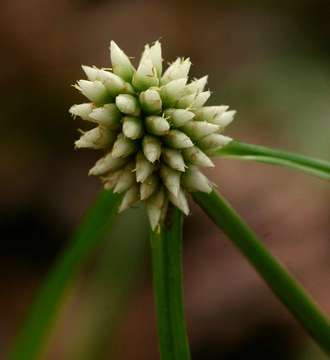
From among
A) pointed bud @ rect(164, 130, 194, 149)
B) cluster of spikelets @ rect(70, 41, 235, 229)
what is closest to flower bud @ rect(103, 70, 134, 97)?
cluster of spikelets @ rect(70, 41, 235, 229)

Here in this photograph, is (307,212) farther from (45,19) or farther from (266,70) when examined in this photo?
(45,19)

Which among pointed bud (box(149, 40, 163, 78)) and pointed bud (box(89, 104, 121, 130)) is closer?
pointed bud (box(89, 104, 121, 130))

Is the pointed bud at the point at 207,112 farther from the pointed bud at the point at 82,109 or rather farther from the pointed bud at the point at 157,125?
the pointed bud at the point at 82,109

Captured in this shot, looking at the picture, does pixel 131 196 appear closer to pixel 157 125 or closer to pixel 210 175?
pixel 157 125

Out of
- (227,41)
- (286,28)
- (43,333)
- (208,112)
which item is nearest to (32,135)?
(227,41)

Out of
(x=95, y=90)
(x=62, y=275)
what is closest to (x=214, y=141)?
(x=95, y=90)

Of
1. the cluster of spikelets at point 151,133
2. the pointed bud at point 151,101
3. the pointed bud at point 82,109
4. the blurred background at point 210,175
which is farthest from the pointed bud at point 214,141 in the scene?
the blurred background at point 210,175

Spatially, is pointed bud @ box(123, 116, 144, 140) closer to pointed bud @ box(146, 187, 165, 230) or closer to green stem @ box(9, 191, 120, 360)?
pointed bud @ box(146, 187, 165, 230)
